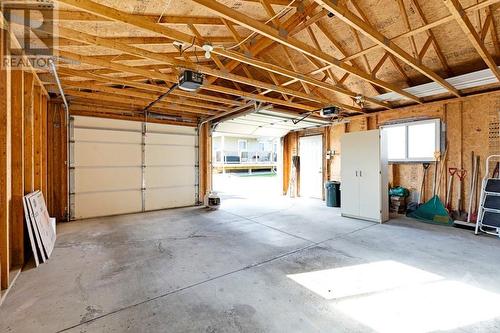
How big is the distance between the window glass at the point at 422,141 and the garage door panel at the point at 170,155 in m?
6.20

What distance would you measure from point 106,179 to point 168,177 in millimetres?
1612

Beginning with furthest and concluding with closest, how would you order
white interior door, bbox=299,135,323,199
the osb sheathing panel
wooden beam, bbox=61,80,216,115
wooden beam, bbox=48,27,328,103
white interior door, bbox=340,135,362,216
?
white interior door, bbox=299,135,323,199 < white interior door, bbox=340,135,362,216 < the osb sheathing panel < wooden beam, bbox=61,80,216,115 < wooden beam, bbox=48,27,328,103

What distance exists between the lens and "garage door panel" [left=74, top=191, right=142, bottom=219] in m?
5.73

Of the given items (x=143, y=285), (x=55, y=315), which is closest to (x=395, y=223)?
(x=143, y=285)

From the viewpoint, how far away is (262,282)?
8.71 feet

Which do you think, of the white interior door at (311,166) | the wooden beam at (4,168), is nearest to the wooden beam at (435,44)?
the white interior door at (311,166)

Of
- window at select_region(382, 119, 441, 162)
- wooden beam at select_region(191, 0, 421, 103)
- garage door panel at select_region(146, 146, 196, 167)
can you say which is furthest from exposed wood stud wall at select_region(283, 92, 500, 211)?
garage door panel at select_region(146, 146, 196, 167)

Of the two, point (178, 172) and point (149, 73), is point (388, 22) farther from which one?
point (178, 172)

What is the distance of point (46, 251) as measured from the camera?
3373 millimetres

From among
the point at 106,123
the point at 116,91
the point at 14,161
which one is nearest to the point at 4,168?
the point at 14,161

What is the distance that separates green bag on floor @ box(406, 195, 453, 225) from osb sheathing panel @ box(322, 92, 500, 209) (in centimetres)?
37

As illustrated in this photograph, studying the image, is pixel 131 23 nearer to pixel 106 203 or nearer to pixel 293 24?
pixel 293 24

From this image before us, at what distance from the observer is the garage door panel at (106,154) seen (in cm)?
577

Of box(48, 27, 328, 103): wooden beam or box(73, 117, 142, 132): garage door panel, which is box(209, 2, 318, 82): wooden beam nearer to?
box(48, 27, 328, 103): wooden beam
